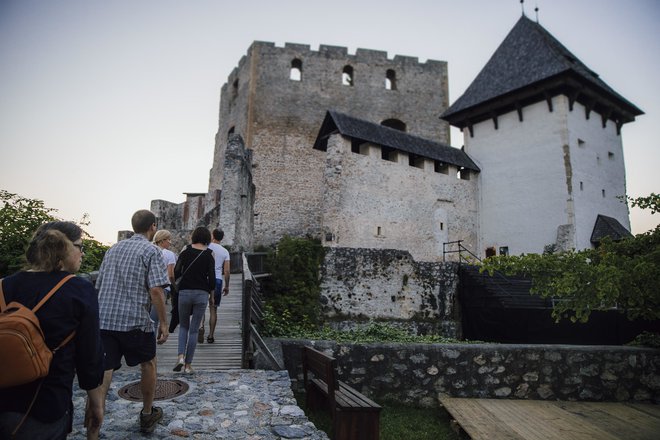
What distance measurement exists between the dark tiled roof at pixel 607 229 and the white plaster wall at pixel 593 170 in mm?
199

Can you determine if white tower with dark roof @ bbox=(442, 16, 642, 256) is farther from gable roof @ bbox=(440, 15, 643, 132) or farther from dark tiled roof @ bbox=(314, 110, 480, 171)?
dark tiled roof @ bbox=(314, 110, 480, 171)

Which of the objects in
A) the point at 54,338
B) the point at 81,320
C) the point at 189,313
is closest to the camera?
the point at 54,338

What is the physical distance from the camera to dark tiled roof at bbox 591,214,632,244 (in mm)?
17858

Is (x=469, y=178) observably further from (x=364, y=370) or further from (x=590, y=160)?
(x=364, y=370)

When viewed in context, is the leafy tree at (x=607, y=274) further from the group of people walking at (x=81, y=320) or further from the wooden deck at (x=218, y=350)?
the group of people walking at (x=81, y=320)

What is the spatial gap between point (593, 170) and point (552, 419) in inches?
673

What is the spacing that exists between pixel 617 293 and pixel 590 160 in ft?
49.9

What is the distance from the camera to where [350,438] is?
13.1ft

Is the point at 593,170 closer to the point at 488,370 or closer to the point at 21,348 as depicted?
the point at 488,370


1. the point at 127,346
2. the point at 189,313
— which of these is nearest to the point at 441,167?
the point at 189,313

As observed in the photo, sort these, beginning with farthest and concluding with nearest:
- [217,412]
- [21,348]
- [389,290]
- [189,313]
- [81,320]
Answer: [389,290], [189,313], [217,412], [81,320], [21,348]

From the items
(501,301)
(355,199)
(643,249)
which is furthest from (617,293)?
(355,199)

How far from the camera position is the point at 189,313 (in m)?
4.88

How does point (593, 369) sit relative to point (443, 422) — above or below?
above
